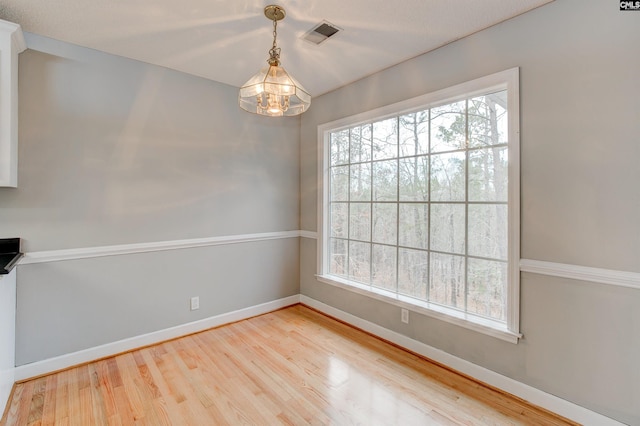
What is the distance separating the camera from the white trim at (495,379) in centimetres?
173

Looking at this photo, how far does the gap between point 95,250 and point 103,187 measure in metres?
0.52

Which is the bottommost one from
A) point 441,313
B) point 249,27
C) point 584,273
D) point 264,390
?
point 264,390

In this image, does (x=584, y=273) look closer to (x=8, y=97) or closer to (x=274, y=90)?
(x=274, y=90)

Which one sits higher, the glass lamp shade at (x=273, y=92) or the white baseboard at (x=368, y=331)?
the glass lamp shade at (x=273, y=92)

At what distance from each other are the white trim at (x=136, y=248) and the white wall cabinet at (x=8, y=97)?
568mm

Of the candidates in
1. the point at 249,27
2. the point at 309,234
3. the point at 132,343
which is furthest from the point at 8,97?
the point at 309,234

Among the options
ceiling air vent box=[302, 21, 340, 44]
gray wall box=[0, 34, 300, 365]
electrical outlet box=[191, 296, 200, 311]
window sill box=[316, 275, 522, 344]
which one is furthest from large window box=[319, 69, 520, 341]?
electrical outlet box=[191, 296, 200, 311]

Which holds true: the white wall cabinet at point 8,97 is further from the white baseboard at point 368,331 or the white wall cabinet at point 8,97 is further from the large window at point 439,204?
the large window at point 439,204

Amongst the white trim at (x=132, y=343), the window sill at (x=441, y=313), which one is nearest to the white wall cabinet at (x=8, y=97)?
the white trim at (x=132, y=343)

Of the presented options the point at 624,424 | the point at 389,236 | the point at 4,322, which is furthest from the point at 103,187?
the point at 624,424

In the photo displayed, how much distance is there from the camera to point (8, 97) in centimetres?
188

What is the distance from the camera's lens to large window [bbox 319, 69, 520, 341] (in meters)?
2.08

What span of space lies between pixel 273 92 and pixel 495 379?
7.90 ft

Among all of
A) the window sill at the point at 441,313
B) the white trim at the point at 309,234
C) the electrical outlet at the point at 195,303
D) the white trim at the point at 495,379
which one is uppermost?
the white trim at the point at 309,234
